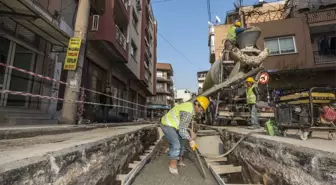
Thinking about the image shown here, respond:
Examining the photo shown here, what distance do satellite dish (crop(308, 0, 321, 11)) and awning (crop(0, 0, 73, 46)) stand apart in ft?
54.7

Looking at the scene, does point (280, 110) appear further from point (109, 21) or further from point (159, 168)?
point (109, 21)

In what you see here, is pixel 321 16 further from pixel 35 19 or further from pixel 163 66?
pixel 163 66

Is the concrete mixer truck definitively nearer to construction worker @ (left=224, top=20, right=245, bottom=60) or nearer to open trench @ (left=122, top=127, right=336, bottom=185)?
construction worker @ (left=224, top=20, right=245, bottom=60)

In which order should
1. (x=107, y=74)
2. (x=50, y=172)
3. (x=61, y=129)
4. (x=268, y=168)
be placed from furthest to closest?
1. (x=107, y=74)
2. (x=61, y=129)
3. (x=268, y=168)
4. (x=50, y=172)

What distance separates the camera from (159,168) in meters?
4.27

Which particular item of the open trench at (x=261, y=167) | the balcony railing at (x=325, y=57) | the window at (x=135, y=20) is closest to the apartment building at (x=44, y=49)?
the open trench at (x=261, y=167)

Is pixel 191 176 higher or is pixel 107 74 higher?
pixel 107 74

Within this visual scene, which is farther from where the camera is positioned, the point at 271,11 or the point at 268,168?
the point at 271,11

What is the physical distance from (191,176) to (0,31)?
6.18 meters

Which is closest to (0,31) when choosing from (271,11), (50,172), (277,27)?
(50,172)

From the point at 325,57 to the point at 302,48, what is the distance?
5.23ft

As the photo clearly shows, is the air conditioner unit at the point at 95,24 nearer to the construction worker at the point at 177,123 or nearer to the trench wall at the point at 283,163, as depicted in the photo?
the construction worker at the point at 177,123

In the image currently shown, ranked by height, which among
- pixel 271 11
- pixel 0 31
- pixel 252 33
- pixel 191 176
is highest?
A: pixel 271 11

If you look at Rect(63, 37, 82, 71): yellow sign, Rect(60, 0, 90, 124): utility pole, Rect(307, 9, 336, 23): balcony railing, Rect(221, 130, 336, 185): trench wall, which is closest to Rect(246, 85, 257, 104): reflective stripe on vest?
Rect(221, 130, 336, 185): trench wall
